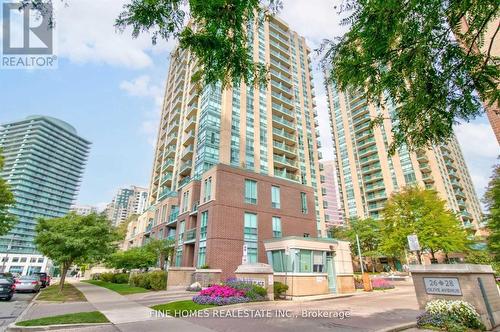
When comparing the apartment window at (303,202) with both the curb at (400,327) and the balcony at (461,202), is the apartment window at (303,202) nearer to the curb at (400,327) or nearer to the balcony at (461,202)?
the curb at (400,327)

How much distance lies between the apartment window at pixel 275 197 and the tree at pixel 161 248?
1423 cm

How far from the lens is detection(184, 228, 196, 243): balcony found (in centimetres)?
3042

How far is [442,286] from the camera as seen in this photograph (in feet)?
29.8

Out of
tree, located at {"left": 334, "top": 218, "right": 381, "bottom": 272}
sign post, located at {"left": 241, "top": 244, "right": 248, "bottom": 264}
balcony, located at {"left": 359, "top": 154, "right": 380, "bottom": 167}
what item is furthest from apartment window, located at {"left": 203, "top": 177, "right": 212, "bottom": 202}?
balcony, located at {"left": 359, "top": 154, "right": 380, "bottom": 167}

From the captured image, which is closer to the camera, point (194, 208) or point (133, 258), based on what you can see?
point (133, 258)

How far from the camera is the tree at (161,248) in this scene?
32.7m

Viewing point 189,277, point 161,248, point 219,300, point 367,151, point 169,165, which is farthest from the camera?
point 367,151

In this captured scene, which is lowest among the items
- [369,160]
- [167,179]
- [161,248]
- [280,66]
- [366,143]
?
[161,248]

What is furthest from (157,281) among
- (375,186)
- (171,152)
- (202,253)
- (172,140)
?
(375,186)

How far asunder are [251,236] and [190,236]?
7.63 m

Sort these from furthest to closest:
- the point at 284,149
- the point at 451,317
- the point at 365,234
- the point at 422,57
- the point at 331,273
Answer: the point at 365,234 < the point at 284,149 < the point at 331,273 < the point at 451,317 < the point at 422,57

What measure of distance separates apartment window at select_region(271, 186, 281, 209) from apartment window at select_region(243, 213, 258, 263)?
3479 mm

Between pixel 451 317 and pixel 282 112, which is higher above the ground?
pixel 282 112

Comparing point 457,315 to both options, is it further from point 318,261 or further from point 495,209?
point 495,209
